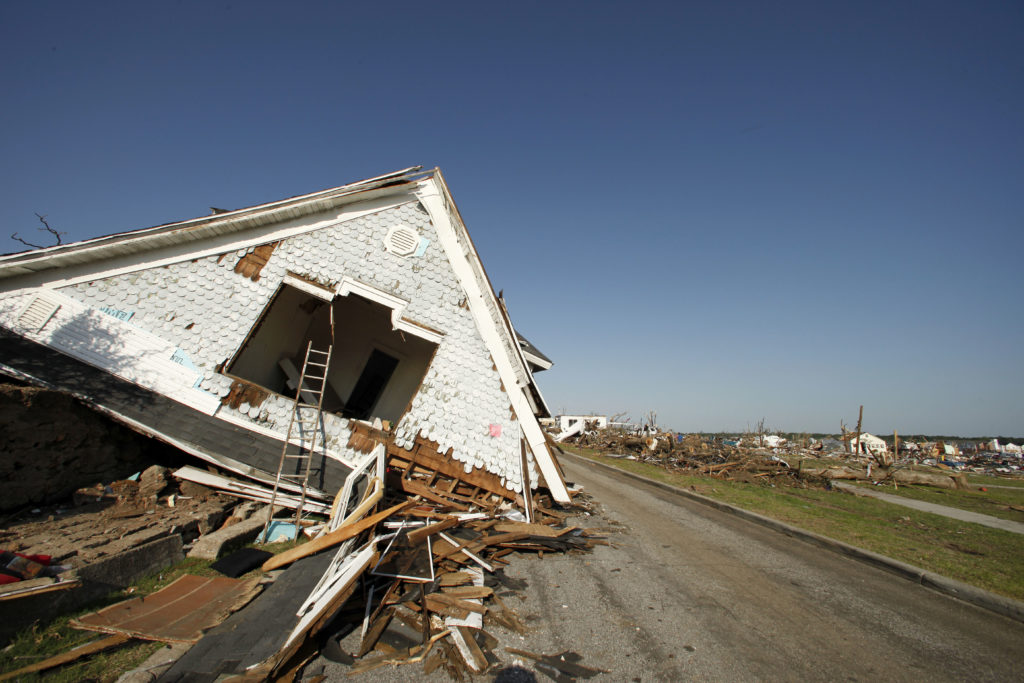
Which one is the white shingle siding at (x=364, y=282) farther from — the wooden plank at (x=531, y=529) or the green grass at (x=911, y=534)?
the green grass at (x=911, y=534)

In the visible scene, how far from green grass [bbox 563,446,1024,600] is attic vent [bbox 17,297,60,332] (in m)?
15.9

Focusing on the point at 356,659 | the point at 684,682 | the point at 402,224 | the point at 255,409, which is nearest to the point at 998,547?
the point at 684,682

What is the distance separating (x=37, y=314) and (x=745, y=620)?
40.7 ft

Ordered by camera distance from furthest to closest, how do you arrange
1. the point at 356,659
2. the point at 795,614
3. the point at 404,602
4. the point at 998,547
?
1. the point at 998,547
2. the point at 795,614
3. the point at 404,602
4. the point at 356,659

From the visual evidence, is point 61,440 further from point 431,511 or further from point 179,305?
point 431,511

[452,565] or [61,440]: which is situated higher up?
[61,440]

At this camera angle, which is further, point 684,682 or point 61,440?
point 61,440

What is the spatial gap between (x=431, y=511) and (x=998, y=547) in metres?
11.6

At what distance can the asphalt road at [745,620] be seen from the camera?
158 inches

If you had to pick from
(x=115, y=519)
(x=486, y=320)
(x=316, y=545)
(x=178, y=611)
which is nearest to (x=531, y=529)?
(x=316, y=545)

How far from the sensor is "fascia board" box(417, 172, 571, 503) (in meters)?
9.58

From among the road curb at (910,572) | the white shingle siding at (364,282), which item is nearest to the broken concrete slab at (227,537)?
the white shingle siding at (364,282)

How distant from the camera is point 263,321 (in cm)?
909

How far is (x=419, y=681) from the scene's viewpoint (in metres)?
3.45
